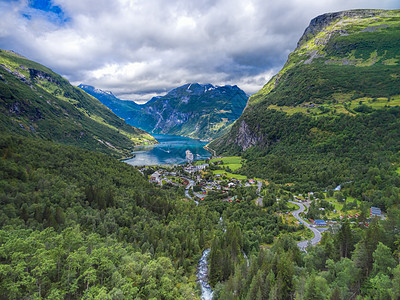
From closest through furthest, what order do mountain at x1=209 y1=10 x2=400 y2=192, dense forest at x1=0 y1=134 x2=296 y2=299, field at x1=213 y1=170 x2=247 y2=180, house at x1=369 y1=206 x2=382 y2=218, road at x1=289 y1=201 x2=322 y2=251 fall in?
dense forest at x1=0 y1=134 x2=296 y2=299 < road at x1=289 y1=201 x2=322 y2=251 < house at x1=369 y1=206 x2=382 y2=218 < mountain at x1=209 y1=10 x2=400 y2=192 < field at x1=213 y1=170 x2=247 y2=180

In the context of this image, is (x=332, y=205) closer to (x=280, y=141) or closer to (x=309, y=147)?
(x=309, y=147)

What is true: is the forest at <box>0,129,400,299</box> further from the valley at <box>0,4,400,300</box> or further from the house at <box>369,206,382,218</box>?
the house at <box>369,206,382,218</box>

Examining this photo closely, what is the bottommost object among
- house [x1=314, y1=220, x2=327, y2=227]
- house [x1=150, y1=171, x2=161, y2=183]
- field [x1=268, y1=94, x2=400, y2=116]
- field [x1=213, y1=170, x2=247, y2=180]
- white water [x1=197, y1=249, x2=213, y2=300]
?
white water [x1=197, y1=249, x2=213, y2=300]

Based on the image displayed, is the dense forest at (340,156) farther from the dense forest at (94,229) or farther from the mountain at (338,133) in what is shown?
→ the dense forest at (94,229)

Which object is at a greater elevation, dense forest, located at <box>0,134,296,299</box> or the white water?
dense forest, located at <box>0,134,296,299</box>

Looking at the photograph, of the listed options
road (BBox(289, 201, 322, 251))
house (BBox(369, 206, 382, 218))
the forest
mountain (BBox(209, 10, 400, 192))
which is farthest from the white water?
mountain (BBox(209, 10, 400, 192))

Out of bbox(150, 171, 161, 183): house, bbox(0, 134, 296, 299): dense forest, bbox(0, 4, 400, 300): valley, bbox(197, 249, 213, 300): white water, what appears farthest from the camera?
bbox(150, 171, 161, 183): house

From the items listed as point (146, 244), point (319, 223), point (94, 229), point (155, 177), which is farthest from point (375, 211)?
point (155, 177)

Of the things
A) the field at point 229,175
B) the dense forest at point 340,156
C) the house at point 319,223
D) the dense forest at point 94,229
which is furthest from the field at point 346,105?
the house at point 319,223

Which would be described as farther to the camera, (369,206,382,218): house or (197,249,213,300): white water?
(369,206,382,218): house

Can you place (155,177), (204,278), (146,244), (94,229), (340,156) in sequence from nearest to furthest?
(204,278) → (146,244) → (94,229) → (340,156) → (155,177)

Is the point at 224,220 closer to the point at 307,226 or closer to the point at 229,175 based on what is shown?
the point at 307,226
